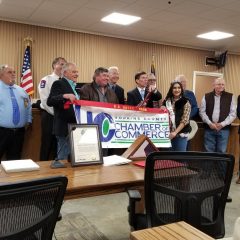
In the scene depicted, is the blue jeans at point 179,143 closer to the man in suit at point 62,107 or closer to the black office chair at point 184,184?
the man in suit at point 62,107

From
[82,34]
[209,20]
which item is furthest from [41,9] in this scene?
[209,20]

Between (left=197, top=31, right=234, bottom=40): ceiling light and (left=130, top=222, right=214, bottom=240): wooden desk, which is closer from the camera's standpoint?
(left=130, top=222, right=214, bottom=240): wooden desk

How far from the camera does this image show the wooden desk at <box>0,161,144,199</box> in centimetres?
181

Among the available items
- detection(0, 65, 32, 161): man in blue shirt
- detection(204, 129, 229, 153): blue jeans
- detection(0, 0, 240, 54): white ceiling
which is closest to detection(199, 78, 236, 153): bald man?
detection(204, 129, 229, 153): blue jeans

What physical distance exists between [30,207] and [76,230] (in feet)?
5.98

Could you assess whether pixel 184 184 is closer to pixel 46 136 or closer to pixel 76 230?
pixel 76 230

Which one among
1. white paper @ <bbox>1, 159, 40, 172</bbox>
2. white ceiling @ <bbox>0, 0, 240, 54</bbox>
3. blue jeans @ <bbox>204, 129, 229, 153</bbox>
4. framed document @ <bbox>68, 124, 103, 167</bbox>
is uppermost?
white ceiling @ <bbox>0, 0, 240, 54</bbox>

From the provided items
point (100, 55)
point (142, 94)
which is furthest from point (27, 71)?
point (142, 94)

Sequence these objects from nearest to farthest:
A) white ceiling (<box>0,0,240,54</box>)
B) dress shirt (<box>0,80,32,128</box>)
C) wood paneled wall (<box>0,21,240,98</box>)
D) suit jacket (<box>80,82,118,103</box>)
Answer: suit jacket (<box>80,82,118,103</box>), dress shirt (<box>0,80,32,128</box>), white ceiling (<box>0,0,240,54</box>), wood paneled wall (<box>0,21,240,98</box>)

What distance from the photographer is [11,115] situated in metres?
3.83

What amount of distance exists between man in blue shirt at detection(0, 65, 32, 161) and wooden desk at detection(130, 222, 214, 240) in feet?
10.1

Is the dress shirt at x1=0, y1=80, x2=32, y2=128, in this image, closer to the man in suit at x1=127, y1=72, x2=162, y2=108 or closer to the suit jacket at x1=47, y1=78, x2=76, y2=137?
the suit jacket at x1=47, y1=78, x2=76, y2=137

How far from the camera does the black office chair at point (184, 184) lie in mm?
1705

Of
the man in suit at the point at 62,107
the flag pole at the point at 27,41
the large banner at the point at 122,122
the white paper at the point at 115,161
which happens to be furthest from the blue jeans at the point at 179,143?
the flag pole at the point at 27,41
